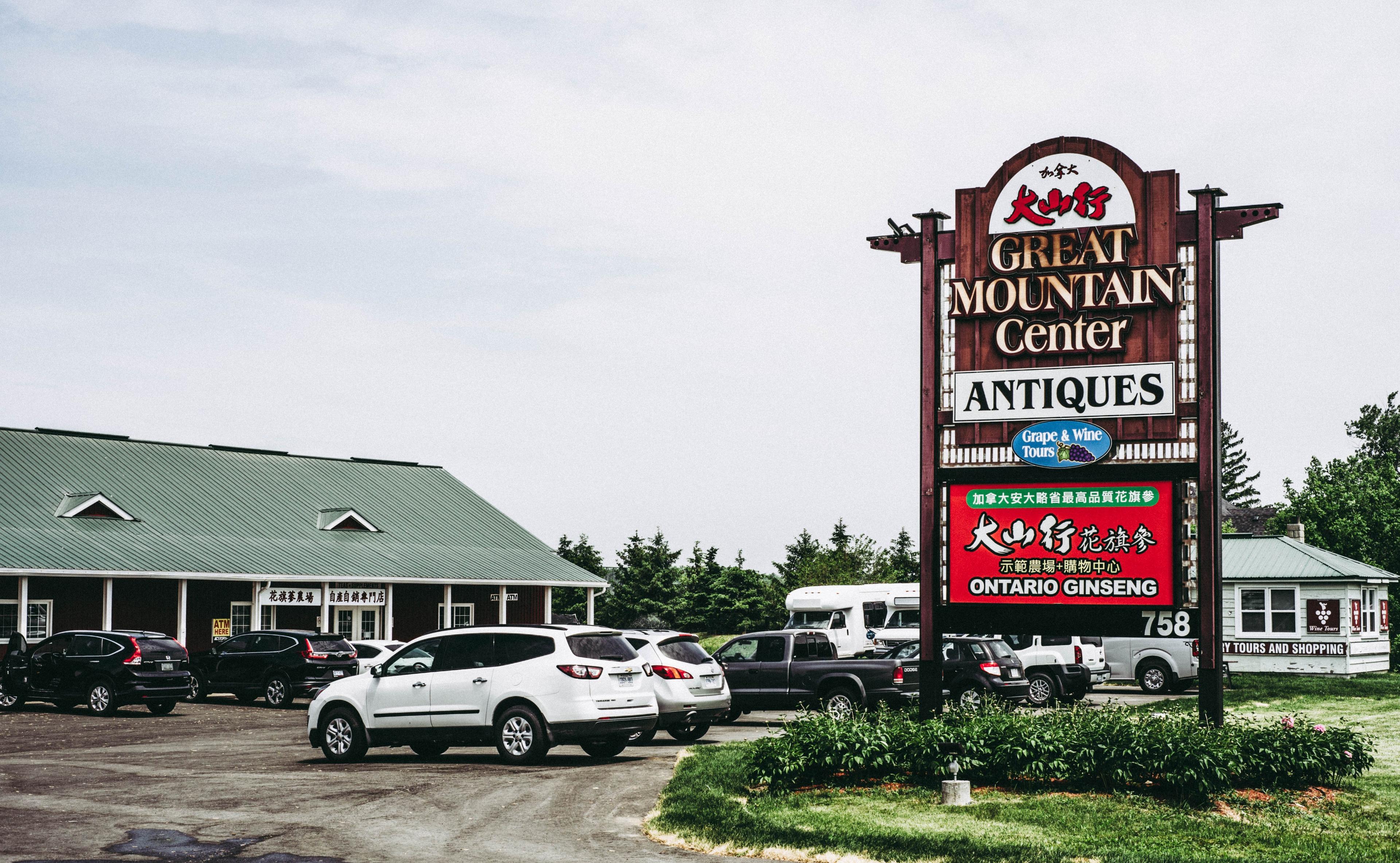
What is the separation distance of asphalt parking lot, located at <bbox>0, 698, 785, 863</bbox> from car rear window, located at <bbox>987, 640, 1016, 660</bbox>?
6137 millimetres

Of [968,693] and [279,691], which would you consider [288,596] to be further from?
[968,693]

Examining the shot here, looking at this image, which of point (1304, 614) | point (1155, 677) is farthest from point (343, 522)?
point (1304, 614)

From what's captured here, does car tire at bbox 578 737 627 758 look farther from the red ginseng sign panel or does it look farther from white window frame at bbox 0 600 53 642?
white window frame at bbox 0 600 53 642

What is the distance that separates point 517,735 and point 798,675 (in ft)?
25.0

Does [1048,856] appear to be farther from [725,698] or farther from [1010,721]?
[725,698]

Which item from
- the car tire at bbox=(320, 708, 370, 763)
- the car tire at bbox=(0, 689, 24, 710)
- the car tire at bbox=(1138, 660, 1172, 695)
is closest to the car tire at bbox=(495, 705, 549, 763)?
the car tire at bbox=(320, 708, 370, 763)

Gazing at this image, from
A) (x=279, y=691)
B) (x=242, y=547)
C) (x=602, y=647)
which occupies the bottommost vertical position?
(x=279, y=691)

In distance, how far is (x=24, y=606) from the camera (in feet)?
113

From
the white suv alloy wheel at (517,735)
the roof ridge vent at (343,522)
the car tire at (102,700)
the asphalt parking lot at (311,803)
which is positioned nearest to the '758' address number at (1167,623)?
the asphalt parking lot at (311,803)

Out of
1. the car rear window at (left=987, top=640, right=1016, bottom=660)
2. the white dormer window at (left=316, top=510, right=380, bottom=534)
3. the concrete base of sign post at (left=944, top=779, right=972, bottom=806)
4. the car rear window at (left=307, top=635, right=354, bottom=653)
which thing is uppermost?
the white dormer window at (left=316, top=510, right=380, bottom=534)

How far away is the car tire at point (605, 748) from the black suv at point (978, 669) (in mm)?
7724

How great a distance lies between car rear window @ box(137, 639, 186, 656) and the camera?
27000 mm

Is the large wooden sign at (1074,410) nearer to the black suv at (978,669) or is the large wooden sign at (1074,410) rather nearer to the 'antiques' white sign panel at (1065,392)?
the 'antiques' white sign panel at (1065,392)

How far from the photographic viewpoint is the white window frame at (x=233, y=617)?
3997 centimetres
